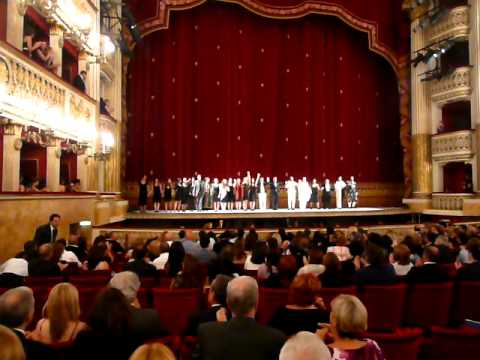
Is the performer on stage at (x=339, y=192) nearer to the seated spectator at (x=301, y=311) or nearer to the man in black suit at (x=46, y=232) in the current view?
the man in black suit at (x=46, y=232)

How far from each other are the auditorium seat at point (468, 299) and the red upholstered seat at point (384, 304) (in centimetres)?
65

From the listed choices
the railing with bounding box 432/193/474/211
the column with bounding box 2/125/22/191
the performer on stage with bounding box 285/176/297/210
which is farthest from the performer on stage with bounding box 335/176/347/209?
the column with bounding box 2/125/22/191

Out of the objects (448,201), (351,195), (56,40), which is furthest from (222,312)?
(351,195)

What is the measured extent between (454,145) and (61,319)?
604 inches

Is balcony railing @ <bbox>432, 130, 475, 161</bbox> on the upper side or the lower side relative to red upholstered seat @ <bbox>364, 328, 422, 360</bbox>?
upper

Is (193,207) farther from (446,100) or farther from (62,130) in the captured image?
(446,100)

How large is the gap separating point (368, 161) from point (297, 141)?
3136 millimetres

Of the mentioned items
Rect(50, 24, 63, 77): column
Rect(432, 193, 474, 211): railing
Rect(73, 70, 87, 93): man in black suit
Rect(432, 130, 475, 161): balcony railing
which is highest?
Rect(50, 24, 63, 77): column

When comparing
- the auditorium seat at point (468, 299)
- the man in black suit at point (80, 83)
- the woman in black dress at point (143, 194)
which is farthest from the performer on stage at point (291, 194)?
the auditorium seat at point (468, 299)

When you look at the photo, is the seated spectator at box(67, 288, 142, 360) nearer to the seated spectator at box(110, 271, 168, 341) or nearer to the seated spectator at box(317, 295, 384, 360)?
the seated spectator at box(110, 271, 168, 341)

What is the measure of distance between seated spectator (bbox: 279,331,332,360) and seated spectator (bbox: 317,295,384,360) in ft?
1.63

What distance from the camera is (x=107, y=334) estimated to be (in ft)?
7.03

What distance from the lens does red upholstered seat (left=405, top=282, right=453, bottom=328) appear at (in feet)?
12.2

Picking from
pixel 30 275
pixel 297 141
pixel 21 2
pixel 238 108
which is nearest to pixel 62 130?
pixel 21 2
